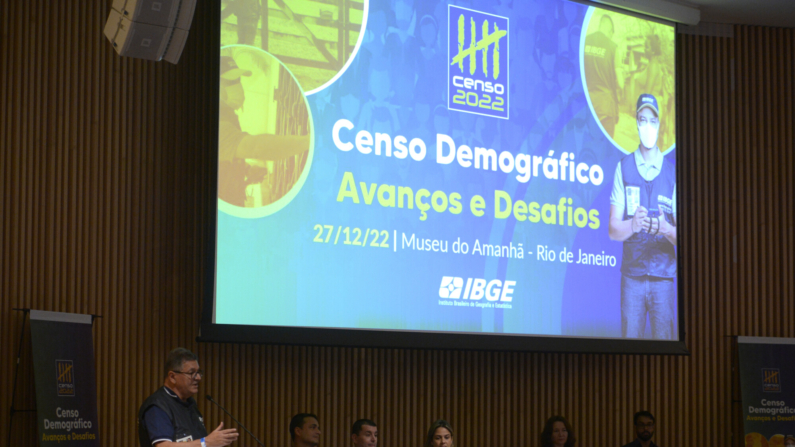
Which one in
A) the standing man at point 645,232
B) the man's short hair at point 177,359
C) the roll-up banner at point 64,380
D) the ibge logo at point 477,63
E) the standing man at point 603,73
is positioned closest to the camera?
the man's short hair at point 177,359

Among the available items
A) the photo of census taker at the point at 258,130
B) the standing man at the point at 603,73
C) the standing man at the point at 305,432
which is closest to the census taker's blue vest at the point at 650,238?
the standing man at the point at 603,73

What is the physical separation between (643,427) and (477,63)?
2.75m

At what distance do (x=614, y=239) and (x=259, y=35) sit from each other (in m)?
2.85

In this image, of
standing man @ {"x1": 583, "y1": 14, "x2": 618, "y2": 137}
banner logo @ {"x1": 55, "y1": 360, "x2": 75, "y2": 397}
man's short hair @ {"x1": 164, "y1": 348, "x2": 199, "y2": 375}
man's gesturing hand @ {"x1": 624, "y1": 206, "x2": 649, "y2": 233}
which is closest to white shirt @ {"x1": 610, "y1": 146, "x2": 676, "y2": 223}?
man's gesturing hand @ {"x1": 624, "y1": 206, "x2": 649, "y2": 233}

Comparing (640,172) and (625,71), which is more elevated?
(625,71)

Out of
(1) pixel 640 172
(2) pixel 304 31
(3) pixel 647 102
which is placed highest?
(2) pixel 304 31

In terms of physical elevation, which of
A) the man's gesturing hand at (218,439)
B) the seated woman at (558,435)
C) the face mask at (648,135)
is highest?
the face mask at (648,135)

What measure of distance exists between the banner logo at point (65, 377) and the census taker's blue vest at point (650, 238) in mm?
3691

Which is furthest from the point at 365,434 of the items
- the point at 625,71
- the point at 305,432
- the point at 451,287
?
the point at 625,71

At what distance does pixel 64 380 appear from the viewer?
453 centimetres

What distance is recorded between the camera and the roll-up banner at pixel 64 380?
443 centimetres

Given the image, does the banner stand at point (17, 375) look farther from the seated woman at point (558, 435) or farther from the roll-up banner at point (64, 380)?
the seated woman at point (558, 435)

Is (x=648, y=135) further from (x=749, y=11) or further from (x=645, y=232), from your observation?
(x=749, y=11)

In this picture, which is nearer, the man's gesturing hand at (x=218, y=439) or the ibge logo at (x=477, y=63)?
the man's gesturing hand at (x=218, y=439)
